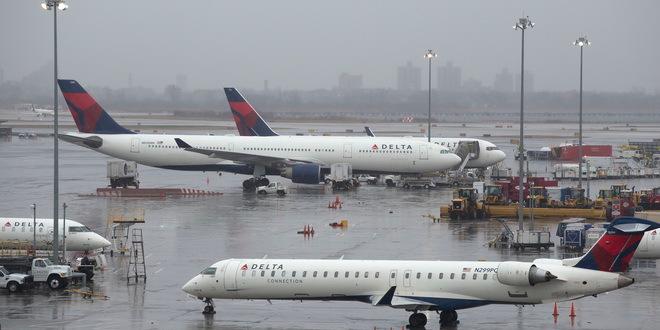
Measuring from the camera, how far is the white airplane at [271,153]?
8288cm

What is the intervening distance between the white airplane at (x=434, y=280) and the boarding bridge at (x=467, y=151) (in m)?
52.8

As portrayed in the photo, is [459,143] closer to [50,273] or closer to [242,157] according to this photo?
[242,157]

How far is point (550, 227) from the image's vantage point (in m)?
62.2

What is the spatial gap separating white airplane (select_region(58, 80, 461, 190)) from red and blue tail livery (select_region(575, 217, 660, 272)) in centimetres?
4725

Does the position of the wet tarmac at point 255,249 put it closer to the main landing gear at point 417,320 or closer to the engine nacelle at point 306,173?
the main landing gear at point 417,320

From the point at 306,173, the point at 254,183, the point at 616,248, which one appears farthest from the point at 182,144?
the point at 616,248

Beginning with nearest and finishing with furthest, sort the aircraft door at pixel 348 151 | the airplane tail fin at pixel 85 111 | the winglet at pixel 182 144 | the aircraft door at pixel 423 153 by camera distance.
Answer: the winglet at pixel 182 144 → the aircraft door at pixel 423 153 → the aircraft door at pixel 348 151 → the airplane tail fin at pixel 85 111

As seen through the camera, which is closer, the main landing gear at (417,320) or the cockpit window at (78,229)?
the main landing gear at (417,320)

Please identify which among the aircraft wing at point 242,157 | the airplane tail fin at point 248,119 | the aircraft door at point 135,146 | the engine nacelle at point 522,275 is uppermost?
the airplane tail fin at point 248,119

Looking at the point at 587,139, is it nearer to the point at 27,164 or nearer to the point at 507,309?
the point at 27,164

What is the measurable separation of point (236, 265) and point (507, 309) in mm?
9232

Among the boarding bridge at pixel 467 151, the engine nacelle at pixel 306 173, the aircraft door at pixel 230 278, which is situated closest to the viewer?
the aircraft door at pixel 230 278

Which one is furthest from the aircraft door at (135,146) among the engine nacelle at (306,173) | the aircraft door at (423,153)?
the aircraft door at (423,153)

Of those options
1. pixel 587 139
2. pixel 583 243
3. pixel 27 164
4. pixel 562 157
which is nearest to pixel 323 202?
pixel 583 243
